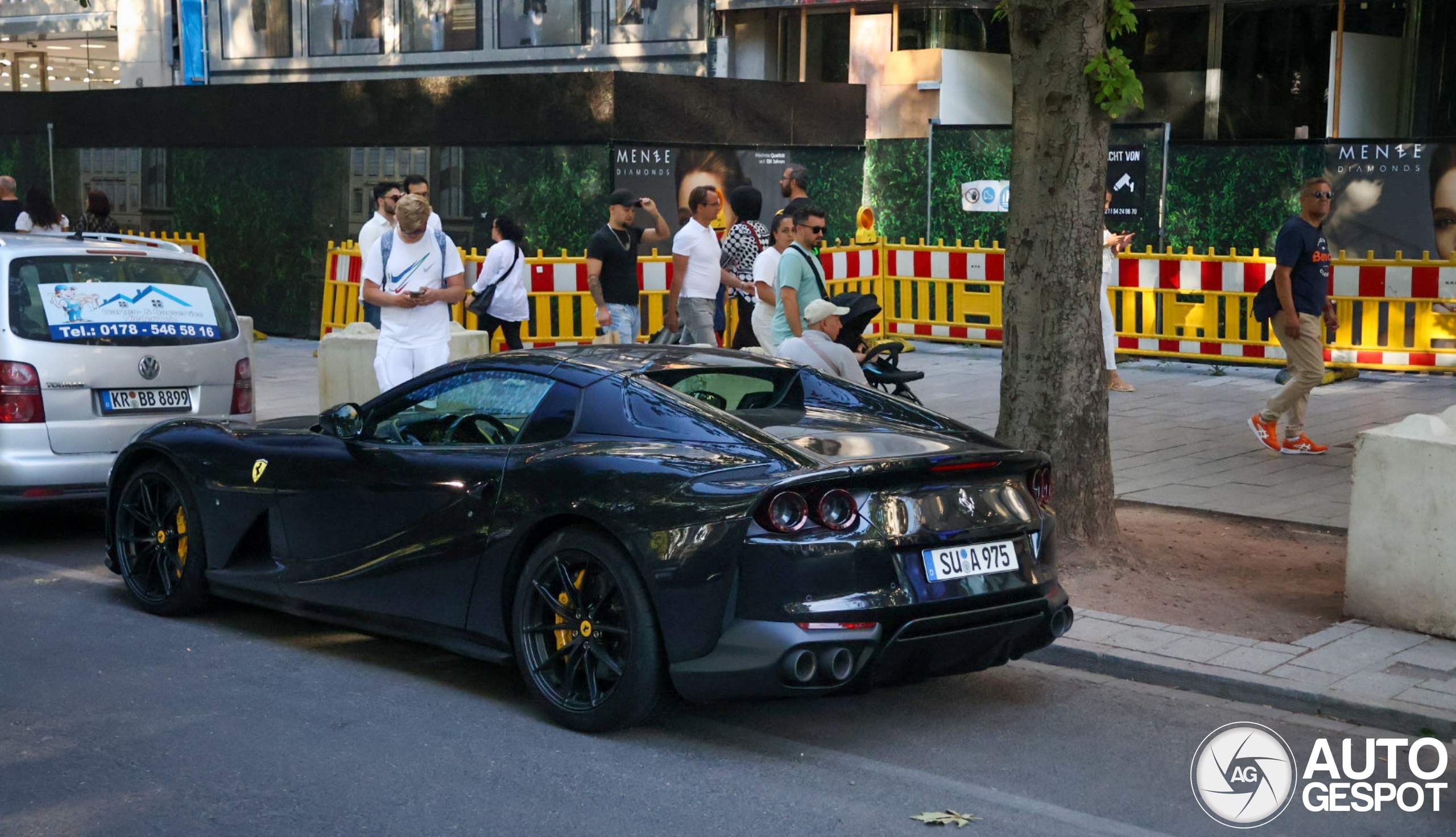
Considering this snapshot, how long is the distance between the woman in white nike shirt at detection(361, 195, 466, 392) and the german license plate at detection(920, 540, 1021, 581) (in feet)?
15.6

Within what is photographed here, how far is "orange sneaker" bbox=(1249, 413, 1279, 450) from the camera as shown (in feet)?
37.2

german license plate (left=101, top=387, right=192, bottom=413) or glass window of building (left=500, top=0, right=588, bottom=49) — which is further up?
glass window of building (left=500, top=0, right=588, bottom=49)

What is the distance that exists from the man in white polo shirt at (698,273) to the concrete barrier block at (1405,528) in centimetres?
584

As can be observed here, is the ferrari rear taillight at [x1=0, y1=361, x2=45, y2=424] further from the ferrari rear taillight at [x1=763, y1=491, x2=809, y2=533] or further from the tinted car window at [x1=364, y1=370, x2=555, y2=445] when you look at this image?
the ferrari rear taillight at [x1=763, y1=491, x2=809, y2=533]

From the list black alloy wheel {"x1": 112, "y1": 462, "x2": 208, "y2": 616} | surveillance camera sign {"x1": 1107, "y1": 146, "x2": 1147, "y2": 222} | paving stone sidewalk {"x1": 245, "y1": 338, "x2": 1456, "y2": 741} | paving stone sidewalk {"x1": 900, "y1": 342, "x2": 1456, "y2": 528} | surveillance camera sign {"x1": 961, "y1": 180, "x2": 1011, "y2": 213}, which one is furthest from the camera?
surveillance camera sign {"x1": 961, "y1": 180, "x2": 1011, "y2": 213}

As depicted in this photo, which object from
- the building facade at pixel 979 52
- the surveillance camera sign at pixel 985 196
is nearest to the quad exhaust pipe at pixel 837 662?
the surveillance camera sign at pixel 985 196

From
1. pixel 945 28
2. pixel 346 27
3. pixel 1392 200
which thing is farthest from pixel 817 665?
pixel 346 27

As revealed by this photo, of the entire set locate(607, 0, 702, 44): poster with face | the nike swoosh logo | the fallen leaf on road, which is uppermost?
locate(607, 0, 702, 44): poster with face

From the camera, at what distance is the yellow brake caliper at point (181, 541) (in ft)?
23.4

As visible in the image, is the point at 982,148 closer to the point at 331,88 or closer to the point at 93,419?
the point at 331,88

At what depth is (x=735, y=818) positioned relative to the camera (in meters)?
4.76

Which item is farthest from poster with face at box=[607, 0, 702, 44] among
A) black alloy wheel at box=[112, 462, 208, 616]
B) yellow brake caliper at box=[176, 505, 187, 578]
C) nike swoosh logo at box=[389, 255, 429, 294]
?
yellow brake caliper at box=[176, 505, 187, 578]

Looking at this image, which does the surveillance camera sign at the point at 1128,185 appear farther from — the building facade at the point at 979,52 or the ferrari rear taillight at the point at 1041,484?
the ferrari rear taillight at the point at 1041,484

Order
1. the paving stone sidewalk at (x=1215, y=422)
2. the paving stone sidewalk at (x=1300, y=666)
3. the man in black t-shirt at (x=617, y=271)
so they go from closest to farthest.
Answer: the paving stone sidewalk at (x=1300, y=666) → the paving stone sidewalk at (x=1215, y=422) → the man in black t-shirt at (x=617, y=271)
